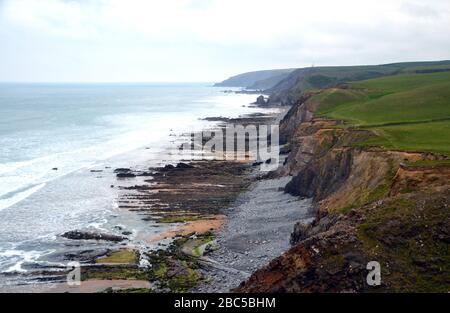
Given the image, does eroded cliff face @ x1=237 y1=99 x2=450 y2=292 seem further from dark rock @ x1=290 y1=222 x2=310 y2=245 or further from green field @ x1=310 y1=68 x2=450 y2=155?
green field @ x1=310 y1=68 x2=450 y2=155

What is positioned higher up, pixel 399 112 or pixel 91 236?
pixel 399 112

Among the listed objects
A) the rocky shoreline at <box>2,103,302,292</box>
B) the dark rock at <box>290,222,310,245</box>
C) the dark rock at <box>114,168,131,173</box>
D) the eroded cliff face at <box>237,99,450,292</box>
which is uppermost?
the eroded cliff face at <box>237,99,450,292</box>

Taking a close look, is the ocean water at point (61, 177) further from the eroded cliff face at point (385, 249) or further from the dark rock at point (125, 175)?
the eroded cliff face at point (385, 249)

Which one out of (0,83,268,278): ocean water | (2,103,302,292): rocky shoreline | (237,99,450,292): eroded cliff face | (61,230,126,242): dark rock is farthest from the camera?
(0,83,268,278): ocean water

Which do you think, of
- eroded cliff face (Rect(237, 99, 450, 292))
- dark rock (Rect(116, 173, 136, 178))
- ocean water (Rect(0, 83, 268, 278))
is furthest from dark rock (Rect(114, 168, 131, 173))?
eroded cliff face (Rect(237, 99, 450, 292))

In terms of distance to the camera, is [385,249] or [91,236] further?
[91,236]

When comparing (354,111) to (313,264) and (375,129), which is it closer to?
(375,129)

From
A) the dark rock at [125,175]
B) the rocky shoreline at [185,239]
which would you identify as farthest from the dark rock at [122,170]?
the rocky shoreline at [185,239]

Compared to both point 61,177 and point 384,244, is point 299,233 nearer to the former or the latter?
point 384,244

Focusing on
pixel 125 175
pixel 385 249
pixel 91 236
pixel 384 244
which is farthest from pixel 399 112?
pixel 385 249
